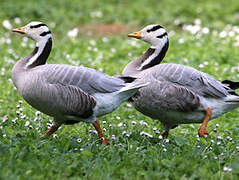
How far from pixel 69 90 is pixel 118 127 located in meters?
1.50

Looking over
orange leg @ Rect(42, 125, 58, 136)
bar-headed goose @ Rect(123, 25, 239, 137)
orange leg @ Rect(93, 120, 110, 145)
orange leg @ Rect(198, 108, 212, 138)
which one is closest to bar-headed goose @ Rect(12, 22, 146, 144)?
orange leg @ Rect(93, 120, 110, 145)

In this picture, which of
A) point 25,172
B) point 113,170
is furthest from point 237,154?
point 25,172

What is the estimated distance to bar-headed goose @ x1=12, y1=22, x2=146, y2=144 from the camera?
579cm

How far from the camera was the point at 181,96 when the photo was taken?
246 inches

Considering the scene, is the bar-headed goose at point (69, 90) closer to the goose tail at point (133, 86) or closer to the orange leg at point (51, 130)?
the goose tail at point (133, 86)

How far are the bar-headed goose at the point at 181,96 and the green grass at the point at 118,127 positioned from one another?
342mm

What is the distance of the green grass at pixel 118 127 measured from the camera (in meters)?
4.94

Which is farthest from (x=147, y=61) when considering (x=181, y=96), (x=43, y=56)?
(x=43, y=56)

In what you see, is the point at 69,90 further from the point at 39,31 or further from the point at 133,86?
the point at 39,31

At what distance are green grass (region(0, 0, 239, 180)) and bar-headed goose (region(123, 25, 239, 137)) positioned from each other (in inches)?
13.5

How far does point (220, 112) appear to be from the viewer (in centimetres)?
662

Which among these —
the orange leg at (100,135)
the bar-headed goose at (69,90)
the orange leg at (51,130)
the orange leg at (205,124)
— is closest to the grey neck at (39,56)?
the bar-headed goose at (69,90)

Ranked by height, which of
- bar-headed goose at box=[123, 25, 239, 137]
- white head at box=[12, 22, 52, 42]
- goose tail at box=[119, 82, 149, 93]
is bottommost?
bar-headed goose at box=[123, 25, 239, 137]

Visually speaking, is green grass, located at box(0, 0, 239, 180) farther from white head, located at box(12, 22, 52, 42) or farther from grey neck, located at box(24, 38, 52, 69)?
white head, located at box(12, 22, 52, 42)
